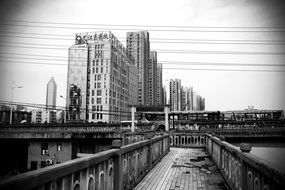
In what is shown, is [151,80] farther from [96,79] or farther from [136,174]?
[136,174]

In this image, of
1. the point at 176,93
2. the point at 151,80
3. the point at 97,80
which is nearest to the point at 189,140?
the point at 97,80

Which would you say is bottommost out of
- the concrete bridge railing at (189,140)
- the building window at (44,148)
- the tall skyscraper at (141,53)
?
the building window at (44,148)

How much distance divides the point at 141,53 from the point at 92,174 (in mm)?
159652

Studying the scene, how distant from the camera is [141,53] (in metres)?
161

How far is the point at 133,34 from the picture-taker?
524 ft

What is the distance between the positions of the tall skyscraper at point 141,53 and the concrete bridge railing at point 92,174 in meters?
153

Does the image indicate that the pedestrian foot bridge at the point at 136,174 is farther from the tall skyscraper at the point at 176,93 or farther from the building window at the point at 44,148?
the tall skyscraper at the point at 176,93

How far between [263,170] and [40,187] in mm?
3097

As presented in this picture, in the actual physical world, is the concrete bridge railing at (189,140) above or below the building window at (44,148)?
above

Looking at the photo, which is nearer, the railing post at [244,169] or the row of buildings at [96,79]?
the railing post at [244,169]

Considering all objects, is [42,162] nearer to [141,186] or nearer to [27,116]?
[141,186]

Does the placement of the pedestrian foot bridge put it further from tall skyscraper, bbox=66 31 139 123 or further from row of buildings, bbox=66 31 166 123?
tall skyscraper, bbox=66 31 139 123

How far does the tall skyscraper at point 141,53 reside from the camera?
516ft

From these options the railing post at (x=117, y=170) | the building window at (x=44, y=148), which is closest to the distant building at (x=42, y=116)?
the building window at (x=44, y=148)
